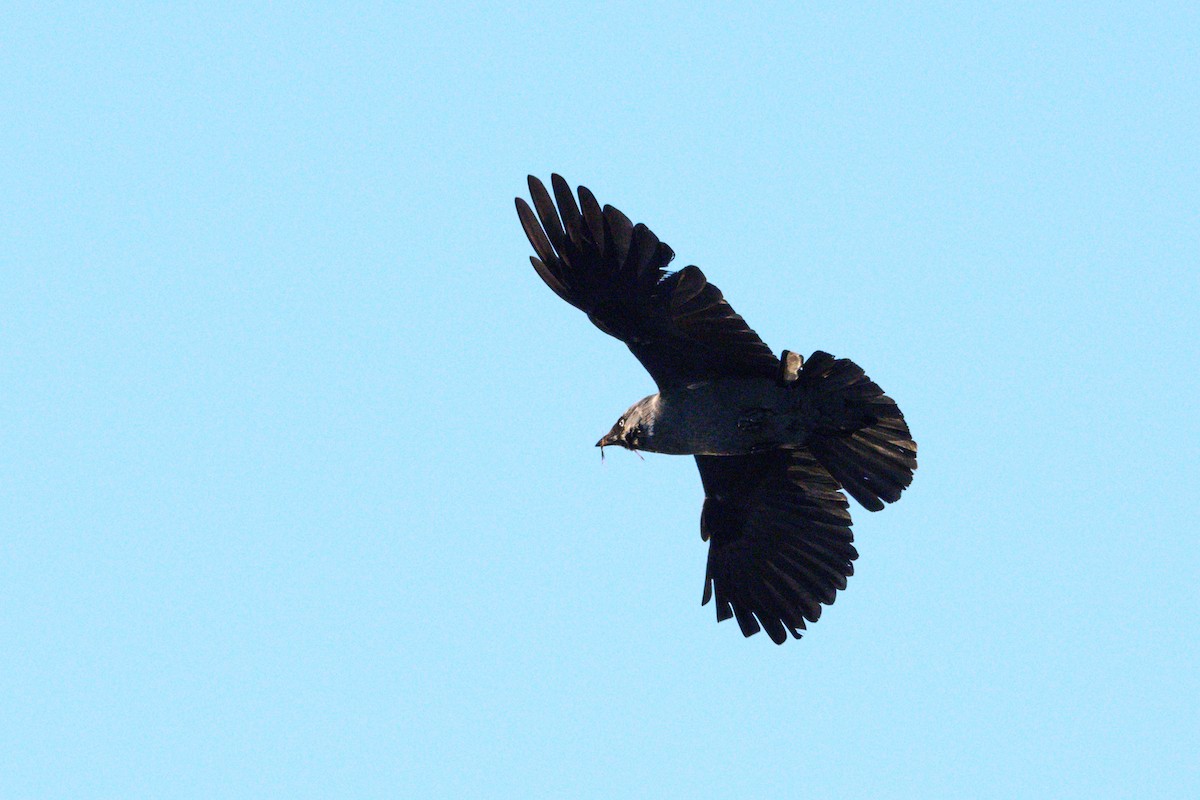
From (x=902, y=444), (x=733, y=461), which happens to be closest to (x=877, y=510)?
(x=902, y=444)

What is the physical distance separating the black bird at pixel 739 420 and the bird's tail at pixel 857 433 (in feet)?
0.03

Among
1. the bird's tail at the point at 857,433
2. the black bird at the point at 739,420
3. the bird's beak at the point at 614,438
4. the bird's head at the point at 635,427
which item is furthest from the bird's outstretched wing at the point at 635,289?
the bird's beak at the point at 614,438

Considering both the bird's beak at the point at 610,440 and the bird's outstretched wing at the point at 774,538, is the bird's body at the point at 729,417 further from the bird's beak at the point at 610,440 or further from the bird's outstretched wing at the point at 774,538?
the bird's outstretched wing at the point at 774,538

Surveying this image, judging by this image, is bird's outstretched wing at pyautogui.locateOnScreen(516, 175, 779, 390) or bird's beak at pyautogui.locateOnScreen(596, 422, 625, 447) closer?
bird's outstretched wing at pyautogui.locateOnScreen(516, 175, 779, 390)

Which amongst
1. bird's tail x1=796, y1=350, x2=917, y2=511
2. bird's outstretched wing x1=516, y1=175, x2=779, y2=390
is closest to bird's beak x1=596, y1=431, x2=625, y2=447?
bird's outstretched wing x1=516, y1=175, x2=779, y2=390

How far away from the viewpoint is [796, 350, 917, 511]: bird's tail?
10477 mm

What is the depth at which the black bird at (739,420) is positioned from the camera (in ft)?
32.9

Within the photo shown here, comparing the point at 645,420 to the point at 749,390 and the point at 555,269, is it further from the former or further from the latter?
the point at 555,269

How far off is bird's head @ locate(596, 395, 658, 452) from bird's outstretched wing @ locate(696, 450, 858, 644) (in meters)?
0.98

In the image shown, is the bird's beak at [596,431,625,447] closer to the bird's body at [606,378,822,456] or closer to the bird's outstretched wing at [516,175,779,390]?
the bird's body at [606,378,822,456]

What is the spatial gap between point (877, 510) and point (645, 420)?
6.29 ft

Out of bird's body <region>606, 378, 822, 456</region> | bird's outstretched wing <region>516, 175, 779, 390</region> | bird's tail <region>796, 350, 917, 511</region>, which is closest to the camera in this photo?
bird's outstretched wing <region>516, 175, 779, 390</region>

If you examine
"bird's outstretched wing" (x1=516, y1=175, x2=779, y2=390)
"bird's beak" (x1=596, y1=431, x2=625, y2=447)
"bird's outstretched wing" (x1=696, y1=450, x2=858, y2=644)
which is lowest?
"bird's outstretched wing" (x1=696, y1=450, x2=858, y2=644)

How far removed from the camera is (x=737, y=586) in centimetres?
1234
